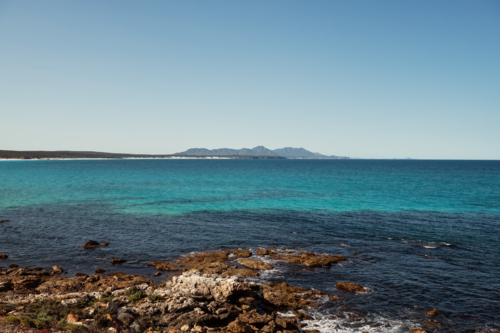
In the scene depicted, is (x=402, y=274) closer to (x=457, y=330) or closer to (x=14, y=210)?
(x=457, y=330)

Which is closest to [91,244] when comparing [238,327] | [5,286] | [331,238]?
[5,286]

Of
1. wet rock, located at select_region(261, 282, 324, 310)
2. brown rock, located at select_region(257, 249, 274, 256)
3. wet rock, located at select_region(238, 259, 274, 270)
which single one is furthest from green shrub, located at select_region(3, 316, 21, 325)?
brown rock, located at select_region(257, 249, 274, 256)

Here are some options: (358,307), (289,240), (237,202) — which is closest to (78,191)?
(237,202)

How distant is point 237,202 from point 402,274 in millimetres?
41278

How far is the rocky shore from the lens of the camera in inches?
613

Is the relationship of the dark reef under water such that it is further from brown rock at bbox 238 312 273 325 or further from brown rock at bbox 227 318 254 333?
brown rock at bbox 227 318 254 333

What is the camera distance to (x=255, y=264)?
2895cm

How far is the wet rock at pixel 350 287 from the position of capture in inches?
933

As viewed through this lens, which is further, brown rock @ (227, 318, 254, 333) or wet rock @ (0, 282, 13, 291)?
wet rock @ (0, 282, 13, 291)

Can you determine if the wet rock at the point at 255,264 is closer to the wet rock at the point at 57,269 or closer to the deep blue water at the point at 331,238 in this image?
the deep blue water at the point at 331,238

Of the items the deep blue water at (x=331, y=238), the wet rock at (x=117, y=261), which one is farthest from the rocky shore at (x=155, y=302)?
the wet rock at (x=117, y=261)

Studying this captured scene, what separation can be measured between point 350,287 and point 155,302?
15265 mm

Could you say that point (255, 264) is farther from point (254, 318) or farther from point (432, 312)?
point (432, 312)

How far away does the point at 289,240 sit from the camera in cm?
3762
